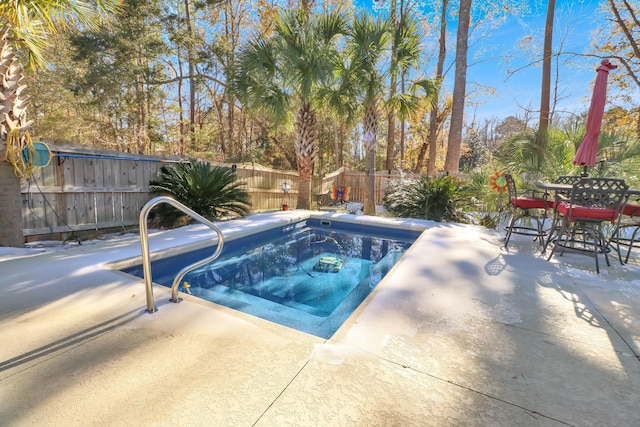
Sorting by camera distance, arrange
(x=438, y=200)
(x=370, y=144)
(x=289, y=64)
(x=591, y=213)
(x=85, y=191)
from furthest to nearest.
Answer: (x=370, y=144)
(x=438, y=200)
(x=289, y=64)
(x=85, y=191)
(x=591, y=213)

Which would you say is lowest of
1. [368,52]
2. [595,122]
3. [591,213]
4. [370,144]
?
[591,213]

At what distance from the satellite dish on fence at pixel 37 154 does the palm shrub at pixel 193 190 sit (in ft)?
5.58

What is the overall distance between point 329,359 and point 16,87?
510 cm

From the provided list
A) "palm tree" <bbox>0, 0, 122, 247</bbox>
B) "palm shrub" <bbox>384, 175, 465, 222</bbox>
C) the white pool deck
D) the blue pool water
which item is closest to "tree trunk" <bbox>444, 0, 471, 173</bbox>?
"palm shrub" <bbox>384, 175, 465, 222</bbox>

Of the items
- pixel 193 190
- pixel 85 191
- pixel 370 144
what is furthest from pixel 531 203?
pixel 85 191

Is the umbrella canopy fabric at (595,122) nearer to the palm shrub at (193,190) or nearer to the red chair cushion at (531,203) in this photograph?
the red chair cushion at (531,203)

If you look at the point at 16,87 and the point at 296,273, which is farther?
the point at 296,273

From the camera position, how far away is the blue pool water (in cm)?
295

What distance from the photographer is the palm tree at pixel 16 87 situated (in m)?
3.58

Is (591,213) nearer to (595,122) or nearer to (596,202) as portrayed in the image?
(596,202)

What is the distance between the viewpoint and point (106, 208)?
208 inches

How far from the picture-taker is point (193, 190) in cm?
586

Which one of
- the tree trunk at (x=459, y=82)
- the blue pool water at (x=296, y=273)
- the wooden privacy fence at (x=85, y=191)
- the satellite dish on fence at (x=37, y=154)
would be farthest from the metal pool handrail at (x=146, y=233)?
the tree trunk at (x=459, y=82)

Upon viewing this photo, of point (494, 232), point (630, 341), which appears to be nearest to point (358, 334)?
point (630, 341)
